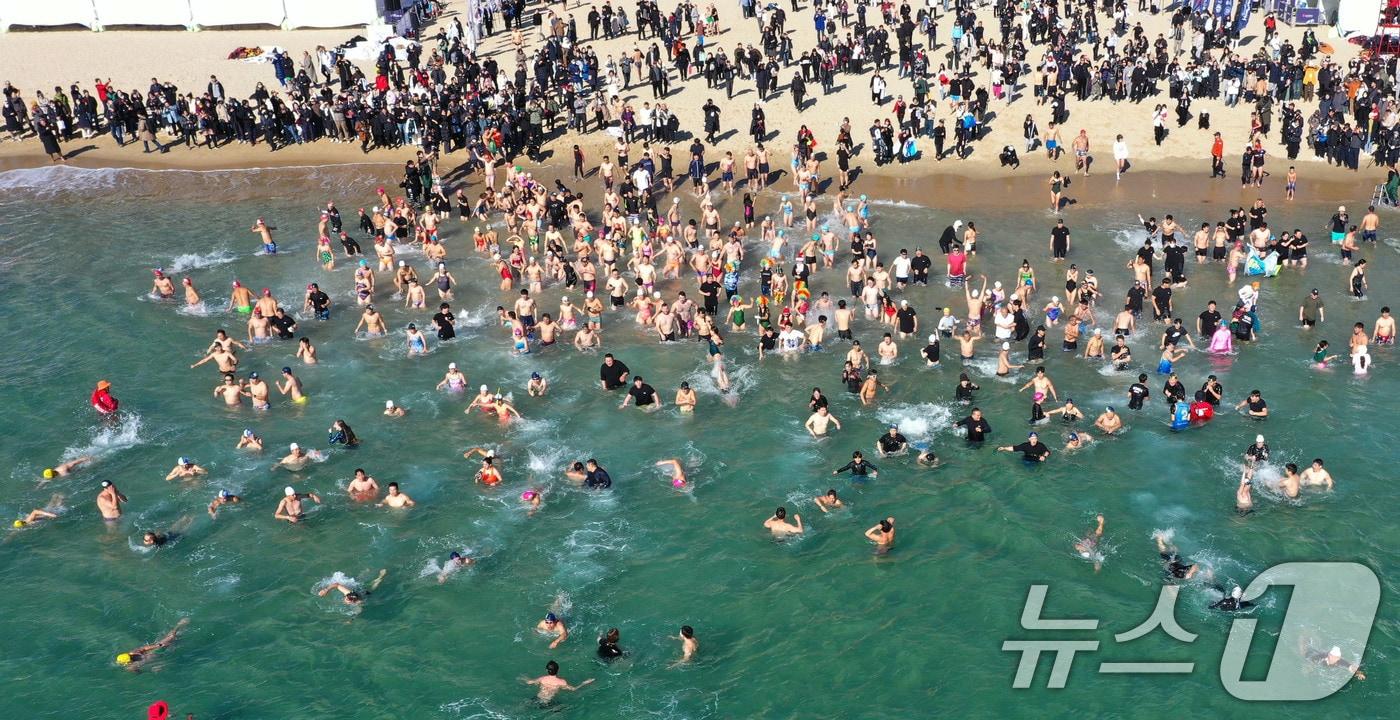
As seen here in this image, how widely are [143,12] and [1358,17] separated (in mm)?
54087

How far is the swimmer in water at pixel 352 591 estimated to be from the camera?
922 inches

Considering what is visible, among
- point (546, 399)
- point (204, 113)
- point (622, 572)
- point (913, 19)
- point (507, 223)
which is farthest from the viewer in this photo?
point (913, 19)

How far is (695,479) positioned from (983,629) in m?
7.57

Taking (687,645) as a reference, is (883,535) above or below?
above

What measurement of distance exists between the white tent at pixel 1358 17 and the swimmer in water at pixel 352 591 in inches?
1741

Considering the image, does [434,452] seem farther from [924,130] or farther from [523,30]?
[523,30]

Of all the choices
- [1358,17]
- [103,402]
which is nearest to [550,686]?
Result: [103,402]

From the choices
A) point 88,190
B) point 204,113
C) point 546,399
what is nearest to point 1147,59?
point 546,399

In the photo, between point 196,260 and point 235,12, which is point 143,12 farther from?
point 196,260

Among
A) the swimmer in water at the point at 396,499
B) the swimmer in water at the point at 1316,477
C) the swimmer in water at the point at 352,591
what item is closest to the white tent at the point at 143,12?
the swimmer in water at the point at 396,499

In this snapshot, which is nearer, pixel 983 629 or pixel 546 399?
pixel 983 629

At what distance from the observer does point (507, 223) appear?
40.7 metres

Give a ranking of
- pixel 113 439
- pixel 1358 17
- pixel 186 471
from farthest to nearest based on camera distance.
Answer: pixel 1358 17
pixel 113 439
pixel 186 471

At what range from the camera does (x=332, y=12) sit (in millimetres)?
55219
